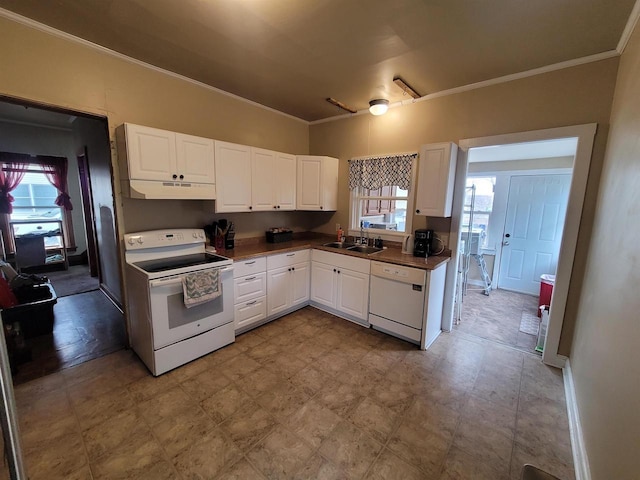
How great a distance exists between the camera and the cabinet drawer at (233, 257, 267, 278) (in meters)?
2.85

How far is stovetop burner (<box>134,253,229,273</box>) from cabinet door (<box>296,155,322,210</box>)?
4.97 ft

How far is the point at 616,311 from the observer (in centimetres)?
145

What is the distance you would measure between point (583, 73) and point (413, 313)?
2572mm

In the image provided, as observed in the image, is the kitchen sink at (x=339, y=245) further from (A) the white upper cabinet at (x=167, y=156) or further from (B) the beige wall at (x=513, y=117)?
(A) the white upper cabinet at (x=167, y=156)

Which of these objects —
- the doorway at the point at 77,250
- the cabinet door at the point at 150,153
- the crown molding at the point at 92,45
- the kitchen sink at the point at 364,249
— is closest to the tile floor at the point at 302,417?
the doorway at the point at 77,250

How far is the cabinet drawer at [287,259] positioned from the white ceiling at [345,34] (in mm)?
1943

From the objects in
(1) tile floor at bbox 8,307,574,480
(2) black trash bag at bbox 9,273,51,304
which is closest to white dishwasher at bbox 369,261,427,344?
(1) tile floor at bbox 8,307,574,480

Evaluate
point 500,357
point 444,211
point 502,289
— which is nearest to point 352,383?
point 500,357

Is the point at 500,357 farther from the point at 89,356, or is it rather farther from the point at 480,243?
the point at 89,356

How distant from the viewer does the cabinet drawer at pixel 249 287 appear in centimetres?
287

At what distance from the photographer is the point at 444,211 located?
287cm

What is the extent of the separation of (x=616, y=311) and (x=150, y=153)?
11.4 ft

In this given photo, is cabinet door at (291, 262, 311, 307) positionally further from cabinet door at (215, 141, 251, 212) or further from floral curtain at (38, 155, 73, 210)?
floral curtain at (38, 155, 73, 210)

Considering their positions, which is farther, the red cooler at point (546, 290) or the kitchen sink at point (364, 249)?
the red cooler at point (546, 290)
